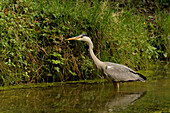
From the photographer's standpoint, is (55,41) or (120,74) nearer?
(120,74)

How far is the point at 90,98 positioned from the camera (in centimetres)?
616

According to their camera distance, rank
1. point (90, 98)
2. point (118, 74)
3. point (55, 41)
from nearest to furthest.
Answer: point (90, 98), point (118, 74), point (55, 41)

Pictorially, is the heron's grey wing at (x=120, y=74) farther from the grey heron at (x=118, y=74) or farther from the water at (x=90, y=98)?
the water at (x=90, y=98)

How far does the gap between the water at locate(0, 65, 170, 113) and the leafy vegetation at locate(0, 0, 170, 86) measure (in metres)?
0.59

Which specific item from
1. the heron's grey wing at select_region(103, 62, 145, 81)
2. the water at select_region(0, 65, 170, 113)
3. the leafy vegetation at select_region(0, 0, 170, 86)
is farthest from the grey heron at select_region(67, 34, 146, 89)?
the leafy vegetation at select_region(0, 0, 170, 86)

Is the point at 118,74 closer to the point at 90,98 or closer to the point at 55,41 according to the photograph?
the point at 90,98

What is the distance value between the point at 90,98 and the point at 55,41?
2525 millimetres

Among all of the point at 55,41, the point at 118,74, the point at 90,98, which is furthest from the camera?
the point at 55,41

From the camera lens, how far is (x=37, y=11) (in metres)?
8.45

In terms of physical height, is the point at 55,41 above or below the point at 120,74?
above

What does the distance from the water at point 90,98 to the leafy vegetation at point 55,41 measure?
1.94 feet

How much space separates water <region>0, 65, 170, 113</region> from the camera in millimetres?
5180

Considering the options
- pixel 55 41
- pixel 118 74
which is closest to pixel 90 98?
pixel 118 74

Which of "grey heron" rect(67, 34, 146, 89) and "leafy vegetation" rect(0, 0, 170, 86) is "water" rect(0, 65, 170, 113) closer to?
"grey heron" rect(67, 34, 146, 89)
